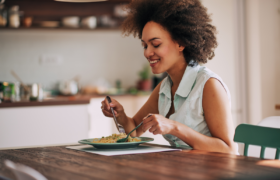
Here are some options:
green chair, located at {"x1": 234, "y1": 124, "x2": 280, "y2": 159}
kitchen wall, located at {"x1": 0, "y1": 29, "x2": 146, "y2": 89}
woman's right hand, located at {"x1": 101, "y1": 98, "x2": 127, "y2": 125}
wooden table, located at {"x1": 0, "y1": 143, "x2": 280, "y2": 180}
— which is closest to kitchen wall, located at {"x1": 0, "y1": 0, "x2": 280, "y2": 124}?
kitchen wall, located at {"x1": 0, "y1": 29, "x2": 146, "y2": 89}

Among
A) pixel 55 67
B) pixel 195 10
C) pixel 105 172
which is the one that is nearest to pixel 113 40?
pixel 55 67

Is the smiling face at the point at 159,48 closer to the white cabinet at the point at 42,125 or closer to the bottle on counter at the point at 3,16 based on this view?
the white cabinet at the point at 42,125

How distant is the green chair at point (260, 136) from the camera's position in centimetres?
117

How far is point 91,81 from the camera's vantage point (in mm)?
4992

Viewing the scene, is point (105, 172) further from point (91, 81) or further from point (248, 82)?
point (91, 81)

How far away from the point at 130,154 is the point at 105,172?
0.31 m

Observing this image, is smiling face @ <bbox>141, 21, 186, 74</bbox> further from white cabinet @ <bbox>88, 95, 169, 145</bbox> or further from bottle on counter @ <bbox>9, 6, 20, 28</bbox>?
bottle on counter @ <bbox>9, 6, 20, 28</bbox>

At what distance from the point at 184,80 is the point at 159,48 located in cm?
20

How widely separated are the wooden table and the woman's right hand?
49cm

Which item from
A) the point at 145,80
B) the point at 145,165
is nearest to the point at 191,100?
the point at 145,165

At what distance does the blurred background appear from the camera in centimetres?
313

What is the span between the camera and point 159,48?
1.67 meters

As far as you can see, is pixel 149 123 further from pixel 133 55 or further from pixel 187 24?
pixel 133 55

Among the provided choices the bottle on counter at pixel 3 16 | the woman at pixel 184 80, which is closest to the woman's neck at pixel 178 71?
the woman at pixel 184 80
